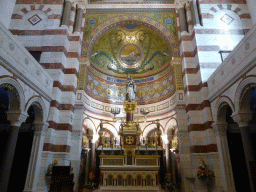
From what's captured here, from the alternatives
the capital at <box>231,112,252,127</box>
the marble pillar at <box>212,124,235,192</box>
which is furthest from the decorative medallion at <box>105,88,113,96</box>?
the capital at <box>231,112,252,127</box>

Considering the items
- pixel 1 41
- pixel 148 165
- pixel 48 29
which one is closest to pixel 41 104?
pixel 1 41

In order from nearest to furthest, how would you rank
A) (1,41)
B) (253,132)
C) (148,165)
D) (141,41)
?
(1,41) → (253,132) → (148,165) → (141,41)

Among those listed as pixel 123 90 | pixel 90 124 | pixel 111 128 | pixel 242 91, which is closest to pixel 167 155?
pixel 111 128

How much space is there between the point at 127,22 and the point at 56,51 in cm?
543

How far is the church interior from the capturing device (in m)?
6.57

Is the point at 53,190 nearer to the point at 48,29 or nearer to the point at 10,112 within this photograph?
the point at 10,112

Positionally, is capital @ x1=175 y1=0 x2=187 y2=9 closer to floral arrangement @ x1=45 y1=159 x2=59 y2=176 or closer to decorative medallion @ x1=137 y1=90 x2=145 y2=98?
decorative medallion @ x1=137 y1=90 x2=145 y2=98

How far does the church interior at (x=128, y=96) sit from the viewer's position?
657 cm

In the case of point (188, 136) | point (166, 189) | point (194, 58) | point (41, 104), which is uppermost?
point (194, 58)

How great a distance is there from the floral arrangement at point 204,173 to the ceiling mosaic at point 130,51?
8.06 m

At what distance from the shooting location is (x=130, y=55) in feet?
51.8

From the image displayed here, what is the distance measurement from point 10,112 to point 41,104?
1557mm

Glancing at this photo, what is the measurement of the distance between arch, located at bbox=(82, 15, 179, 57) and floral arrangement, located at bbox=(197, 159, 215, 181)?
7383 mm

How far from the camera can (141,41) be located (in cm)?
1514
